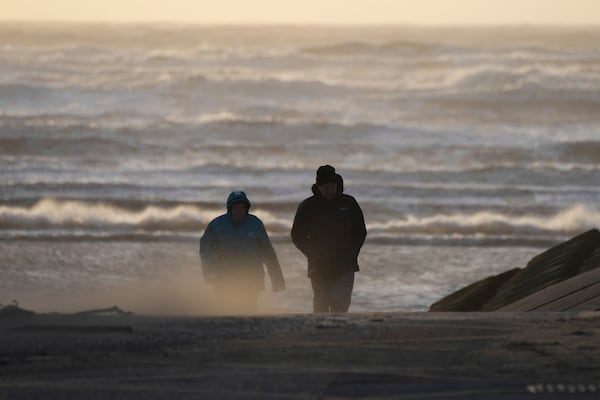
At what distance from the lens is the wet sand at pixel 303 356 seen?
20.0ft

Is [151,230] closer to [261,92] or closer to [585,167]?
[585,167]

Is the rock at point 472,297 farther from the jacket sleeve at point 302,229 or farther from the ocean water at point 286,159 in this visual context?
the jacket sleeve at point 302,229

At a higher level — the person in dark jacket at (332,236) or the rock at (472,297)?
the person in dark jacket at (332,236)

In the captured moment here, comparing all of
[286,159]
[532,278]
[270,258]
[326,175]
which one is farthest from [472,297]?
[286,159]

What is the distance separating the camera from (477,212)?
990 inches

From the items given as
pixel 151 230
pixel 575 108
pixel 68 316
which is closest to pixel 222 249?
pixel 68 316

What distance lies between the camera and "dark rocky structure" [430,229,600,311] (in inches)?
458

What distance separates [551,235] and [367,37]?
98.2m

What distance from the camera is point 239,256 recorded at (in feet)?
31.3

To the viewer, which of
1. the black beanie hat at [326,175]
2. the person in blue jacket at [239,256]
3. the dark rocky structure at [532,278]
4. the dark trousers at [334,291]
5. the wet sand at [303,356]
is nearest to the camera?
the wet sand at [303,356]

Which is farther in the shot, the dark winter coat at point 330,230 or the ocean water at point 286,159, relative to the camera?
the ocean water at point 286,159

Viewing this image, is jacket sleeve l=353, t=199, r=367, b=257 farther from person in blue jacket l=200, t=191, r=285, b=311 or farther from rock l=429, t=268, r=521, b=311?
rock l=429, t=268, r=521, b=311

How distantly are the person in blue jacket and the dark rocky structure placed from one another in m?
2.61

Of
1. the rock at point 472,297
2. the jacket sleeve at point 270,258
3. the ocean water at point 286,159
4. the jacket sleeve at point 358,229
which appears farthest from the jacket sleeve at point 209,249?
the rock at point 472,297
